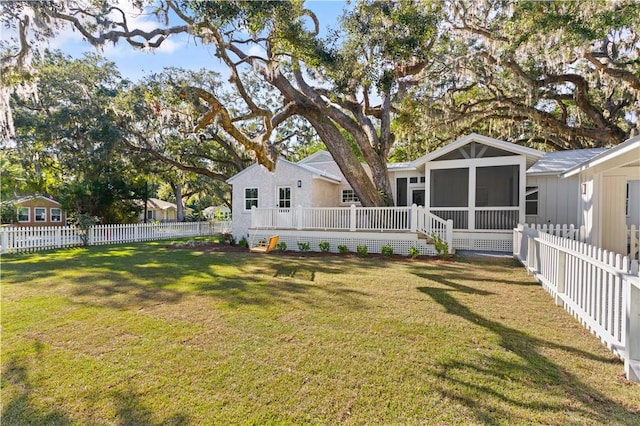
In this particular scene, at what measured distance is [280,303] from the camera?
502 centimetres

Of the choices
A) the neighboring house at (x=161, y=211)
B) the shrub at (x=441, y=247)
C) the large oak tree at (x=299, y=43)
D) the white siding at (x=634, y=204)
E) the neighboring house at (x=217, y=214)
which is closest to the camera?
the large oak tree at (x=299, y=43)

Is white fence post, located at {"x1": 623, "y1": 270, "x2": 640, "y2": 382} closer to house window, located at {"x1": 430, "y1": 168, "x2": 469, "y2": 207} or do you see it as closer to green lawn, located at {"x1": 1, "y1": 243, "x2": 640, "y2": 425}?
green lawn, located at {"x1": 1, "y1": 243, "x2": 640, "y2": 425}

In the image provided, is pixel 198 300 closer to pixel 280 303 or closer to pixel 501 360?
pixel 280 303

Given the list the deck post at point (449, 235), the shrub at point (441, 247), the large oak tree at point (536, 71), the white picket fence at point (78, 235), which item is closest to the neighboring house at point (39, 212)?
the white picket fence at point (78, 235)

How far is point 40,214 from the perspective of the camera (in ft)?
79.8

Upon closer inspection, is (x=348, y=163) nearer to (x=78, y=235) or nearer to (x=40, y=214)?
(x=78, y=235)

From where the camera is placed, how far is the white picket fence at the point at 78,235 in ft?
37.4

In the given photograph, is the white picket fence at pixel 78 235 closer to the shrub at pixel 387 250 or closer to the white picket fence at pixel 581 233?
A: the shrub at pixel 387 250

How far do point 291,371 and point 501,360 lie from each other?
220 centimetres

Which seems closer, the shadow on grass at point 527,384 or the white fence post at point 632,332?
the shadow on grass at point 527,384

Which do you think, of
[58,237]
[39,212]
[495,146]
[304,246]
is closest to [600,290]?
[495,146]

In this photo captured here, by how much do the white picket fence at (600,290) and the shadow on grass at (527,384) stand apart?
0.36 meters

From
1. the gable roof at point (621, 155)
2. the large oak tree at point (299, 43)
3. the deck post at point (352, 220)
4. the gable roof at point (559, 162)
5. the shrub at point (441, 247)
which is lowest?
the shrub at point (441, 247)

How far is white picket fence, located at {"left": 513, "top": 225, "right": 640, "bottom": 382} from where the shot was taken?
2.78 metres
